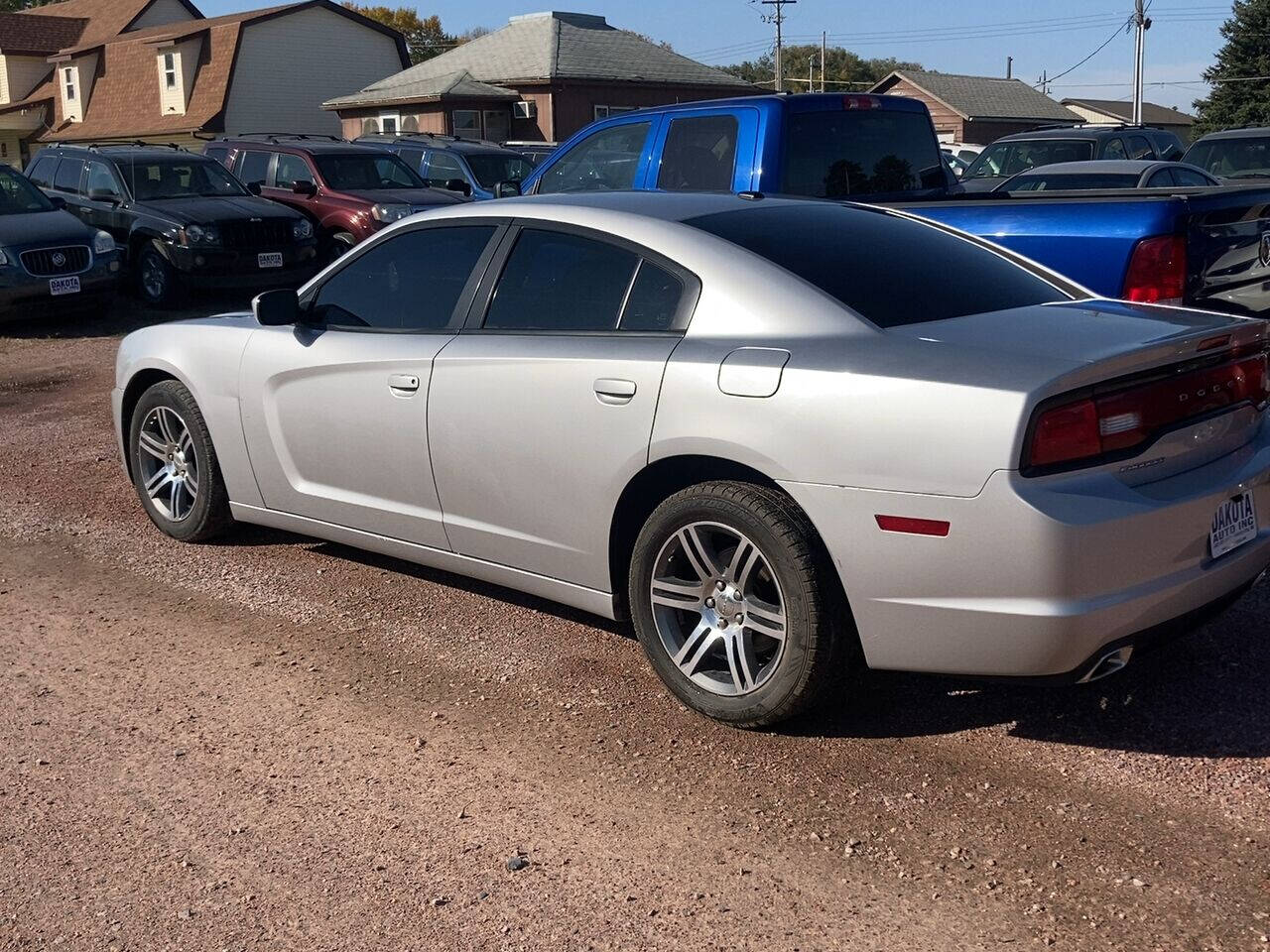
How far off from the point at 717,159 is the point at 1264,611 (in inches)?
164

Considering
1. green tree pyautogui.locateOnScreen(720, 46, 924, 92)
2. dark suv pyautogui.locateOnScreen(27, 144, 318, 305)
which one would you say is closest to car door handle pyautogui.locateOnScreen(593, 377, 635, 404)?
dark suv pyautogui.locateOnScreen(27, 144, 318, 305)

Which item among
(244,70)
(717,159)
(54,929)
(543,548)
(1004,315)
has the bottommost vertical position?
(54,929)

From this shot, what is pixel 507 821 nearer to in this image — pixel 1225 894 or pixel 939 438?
pixel 939 438

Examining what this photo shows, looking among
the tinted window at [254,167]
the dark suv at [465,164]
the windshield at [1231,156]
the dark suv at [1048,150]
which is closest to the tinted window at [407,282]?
the tinted window at [254,167]

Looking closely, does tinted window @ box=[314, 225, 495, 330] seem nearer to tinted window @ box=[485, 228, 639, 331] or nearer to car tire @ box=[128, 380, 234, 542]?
tinted window @ box=[485, 228, 639, 331]

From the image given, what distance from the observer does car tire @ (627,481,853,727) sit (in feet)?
12.8

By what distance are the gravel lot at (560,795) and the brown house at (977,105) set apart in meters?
58.4

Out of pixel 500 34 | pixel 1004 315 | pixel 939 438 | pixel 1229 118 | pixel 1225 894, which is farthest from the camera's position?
pixel 1229 118

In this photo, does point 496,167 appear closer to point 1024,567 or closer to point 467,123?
point 1024,567

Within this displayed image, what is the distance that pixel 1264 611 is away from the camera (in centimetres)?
510

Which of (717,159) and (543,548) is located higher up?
(717,159)

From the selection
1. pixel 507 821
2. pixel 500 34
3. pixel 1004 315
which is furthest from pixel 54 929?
pixel 500 34

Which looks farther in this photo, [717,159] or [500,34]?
[500,34]

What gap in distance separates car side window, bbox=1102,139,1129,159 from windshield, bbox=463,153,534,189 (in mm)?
7882
